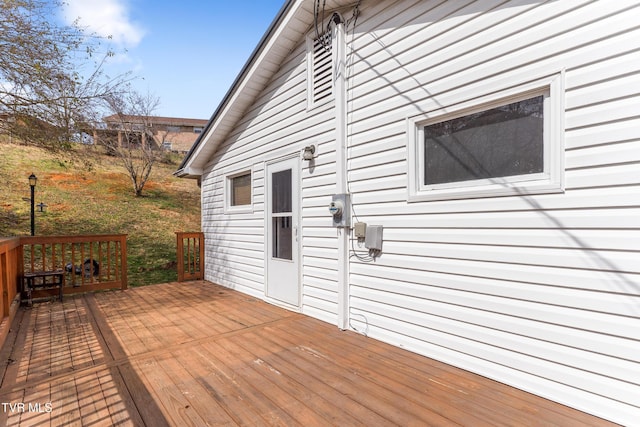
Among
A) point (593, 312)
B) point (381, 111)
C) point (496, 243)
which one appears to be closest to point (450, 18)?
point (381, 111)

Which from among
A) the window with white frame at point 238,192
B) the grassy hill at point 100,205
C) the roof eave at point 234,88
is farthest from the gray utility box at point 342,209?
the grassy hill at point 100,205

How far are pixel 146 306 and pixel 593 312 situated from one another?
16.4ft

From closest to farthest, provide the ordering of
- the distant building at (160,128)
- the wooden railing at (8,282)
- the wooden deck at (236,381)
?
the wooden deck at (236,381), the wooden railing at (8,282), the distant building at (160,128)

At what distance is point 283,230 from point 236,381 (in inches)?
96.4

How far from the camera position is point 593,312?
190 centimetres

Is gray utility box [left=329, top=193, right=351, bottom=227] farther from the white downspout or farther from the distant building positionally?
the distant building

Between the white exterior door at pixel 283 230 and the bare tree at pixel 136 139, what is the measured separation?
1296 cm

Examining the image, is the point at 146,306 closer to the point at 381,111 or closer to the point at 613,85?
the point at 381,111

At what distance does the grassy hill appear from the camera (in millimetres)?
8619

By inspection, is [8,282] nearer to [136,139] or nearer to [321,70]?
[321,70]

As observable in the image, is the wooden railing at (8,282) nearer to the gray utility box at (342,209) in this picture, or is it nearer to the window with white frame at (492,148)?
the gray utility box at (342,209)

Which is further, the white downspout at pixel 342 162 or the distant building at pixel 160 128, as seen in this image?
the distant building at pixel 160 128

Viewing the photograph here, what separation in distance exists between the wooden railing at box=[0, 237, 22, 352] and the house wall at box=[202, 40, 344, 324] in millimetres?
2897

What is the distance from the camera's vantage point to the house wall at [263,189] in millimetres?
3773
